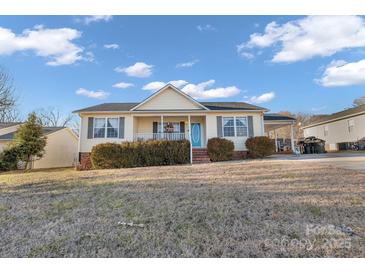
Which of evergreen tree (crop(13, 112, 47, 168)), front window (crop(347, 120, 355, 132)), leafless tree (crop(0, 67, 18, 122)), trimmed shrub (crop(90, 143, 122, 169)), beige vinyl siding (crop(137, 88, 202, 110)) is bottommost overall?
trimmed shrub (crop(90, 143, 122, 169))

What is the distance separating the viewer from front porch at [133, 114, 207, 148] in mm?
15398

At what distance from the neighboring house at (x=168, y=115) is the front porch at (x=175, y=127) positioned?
0.07 m

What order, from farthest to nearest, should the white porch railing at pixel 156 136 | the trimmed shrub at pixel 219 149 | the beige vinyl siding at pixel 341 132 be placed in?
Result: the beige vinyl siding at pixel 341 132, the white porch railing at pixel 156 136, the trimmed shrub at pixel 219 149

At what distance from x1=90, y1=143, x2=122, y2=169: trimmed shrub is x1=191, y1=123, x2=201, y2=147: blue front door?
18.2ft

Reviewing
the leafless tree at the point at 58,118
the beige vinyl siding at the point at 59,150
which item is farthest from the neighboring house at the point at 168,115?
the leafless tree at the point at 58,118

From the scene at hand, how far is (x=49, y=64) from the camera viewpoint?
15.6 metres

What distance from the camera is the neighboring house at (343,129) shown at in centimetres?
1992

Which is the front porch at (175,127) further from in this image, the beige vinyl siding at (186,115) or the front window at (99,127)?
the front window at (99,127)

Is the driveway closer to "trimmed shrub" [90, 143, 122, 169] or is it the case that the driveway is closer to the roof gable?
the roof gable

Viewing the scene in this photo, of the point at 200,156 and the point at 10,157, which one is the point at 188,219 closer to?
the point at 200,156

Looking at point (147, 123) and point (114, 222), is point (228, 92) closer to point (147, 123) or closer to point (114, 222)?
point (147, 123)

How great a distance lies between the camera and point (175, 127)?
1617cm

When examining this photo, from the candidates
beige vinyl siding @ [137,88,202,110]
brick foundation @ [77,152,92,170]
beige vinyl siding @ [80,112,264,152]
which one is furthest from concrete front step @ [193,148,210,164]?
brick foundation @ [77,152,92,170]
